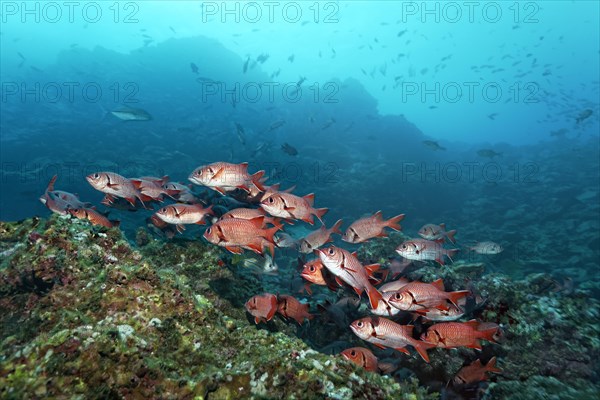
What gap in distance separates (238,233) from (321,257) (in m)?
1.10

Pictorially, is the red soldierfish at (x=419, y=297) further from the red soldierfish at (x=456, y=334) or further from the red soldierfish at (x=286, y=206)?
the red soldierfish at (x=286, y=206)

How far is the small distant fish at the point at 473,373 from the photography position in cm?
395

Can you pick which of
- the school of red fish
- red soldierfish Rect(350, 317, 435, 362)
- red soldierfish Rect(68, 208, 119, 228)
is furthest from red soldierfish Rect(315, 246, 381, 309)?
red soldierfish Rect(68, 208, 119, 228)

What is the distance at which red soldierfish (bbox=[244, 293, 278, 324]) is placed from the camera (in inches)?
169

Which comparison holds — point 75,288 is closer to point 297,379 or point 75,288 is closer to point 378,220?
point 297,379

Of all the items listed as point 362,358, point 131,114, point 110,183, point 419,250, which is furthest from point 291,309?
point 131,114

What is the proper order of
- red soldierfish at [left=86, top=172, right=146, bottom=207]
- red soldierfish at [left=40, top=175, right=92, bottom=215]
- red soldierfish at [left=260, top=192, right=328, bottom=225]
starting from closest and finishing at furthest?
red soldierfish at [left=260, top=192, right=328, bottom=225]
red soldierfish at [left=86, top=172, right=146, bottom=207]
red soldierfish at [left=40, top=175, right=92, bottom=215]

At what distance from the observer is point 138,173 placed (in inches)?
821

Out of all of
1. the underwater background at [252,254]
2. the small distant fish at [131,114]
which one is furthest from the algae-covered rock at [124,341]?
the small distant fish at [131,114]

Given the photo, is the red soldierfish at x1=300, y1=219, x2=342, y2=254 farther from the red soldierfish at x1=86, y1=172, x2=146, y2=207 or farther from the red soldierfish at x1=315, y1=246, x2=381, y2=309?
the red soldierfish at x1=86, y1=172, x2=146, y2=207

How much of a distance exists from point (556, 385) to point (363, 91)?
51543 mm

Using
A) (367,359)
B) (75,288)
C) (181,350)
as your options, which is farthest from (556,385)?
(75,288)

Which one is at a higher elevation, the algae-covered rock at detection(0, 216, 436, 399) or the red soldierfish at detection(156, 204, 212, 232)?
the red soldierfish at detection(156, 204, 212, 232)

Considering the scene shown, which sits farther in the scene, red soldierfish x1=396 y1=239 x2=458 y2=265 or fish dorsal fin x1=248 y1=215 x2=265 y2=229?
red soldierfish x1=396 y1=239 x2=458 y2=265
